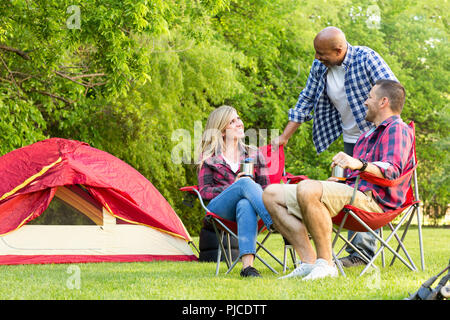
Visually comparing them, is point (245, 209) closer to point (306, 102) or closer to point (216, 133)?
point (216, 133)

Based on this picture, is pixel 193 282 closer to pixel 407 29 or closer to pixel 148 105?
pixel 148 105

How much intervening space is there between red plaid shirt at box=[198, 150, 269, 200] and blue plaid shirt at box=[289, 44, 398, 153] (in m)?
0.46

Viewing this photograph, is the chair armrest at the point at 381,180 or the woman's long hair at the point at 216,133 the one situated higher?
the woman's long hair at the point at 216,133

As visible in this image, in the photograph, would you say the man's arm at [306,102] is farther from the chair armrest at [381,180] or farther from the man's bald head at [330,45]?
the chair armrest at [381,180]

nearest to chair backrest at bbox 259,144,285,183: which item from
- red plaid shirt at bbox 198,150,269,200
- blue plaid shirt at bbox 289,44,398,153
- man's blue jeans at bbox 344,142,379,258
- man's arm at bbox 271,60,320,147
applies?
red plaid shirt at bbox 198,150,269,200

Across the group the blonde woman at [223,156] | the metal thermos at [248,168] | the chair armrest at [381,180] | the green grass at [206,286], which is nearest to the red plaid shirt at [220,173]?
the blonde woman at [223,156]

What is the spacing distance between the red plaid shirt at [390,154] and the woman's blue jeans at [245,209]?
1.76ft

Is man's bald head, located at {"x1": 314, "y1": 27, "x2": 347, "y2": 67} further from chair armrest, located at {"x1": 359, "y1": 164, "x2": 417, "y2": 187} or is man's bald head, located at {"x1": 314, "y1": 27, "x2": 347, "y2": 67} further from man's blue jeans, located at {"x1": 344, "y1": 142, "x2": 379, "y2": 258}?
chair armrest, located at {"x1": 359, "y1": 164, "x2": 417, "y2": 187}

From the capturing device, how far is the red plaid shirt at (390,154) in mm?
3387

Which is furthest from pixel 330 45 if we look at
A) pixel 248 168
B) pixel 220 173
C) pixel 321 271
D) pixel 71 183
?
pixel 71 183

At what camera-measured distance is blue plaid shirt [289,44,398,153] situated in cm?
415

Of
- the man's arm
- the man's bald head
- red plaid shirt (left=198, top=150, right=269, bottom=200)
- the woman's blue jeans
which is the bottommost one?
the woman's blue jeans

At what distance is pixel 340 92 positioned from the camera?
432 centimetres
